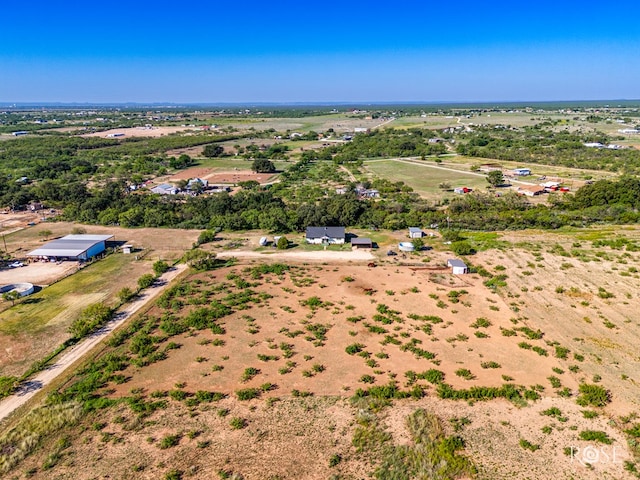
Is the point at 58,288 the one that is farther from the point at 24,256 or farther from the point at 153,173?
the point at 153,173

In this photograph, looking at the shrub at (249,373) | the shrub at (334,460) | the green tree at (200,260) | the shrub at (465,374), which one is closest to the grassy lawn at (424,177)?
the green tree at (200,260)

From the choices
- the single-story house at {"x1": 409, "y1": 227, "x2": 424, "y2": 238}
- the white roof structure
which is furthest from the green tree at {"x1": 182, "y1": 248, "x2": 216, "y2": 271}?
the single-story house at {"x1": 409, "y1": 227, "x2": 424, "y2": 238}

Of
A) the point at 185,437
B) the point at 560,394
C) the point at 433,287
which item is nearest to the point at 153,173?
the point at 433,287

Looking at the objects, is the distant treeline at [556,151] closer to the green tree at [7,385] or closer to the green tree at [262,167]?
the green tree at [262,167]

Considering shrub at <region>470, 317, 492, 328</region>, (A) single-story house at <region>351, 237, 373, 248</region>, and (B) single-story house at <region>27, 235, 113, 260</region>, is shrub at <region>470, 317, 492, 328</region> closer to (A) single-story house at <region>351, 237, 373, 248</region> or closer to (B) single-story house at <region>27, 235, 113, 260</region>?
(A) single-story house at <region>351, 237, 373, 248</region>

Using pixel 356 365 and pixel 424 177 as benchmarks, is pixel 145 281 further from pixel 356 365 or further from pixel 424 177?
pixel 424 177

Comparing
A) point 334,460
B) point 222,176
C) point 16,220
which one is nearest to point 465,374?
point 334,460
